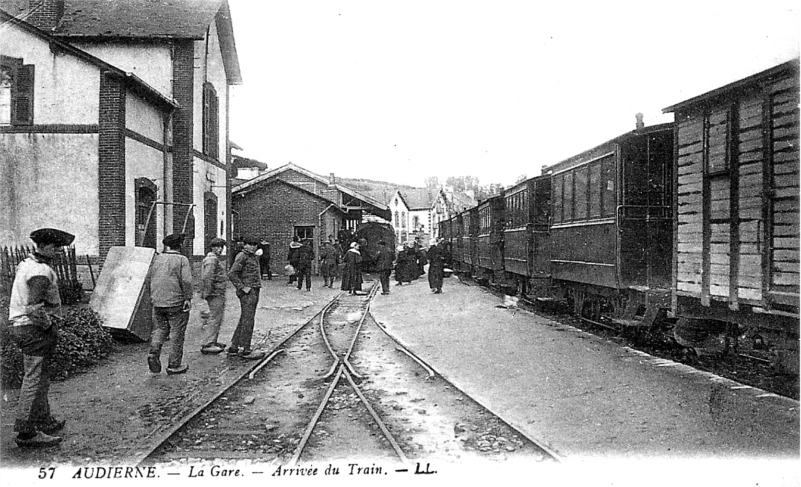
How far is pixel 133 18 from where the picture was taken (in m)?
16.8

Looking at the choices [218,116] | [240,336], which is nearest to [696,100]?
[240,336]

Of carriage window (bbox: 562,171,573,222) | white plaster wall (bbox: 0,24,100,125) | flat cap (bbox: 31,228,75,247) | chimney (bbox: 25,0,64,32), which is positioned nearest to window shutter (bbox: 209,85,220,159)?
chimney (bbox: 25,0,64,32)

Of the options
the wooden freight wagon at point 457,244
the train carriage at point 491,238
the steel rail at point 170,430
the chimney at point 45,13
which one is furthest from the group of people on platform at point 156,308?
the wooden freight wagon at point 457,244

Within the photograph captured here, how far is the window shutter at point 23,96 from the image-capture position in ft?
42.8

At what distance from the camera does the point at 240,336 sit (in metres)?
9.51

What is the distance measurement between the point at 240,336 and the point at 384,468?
5523mm

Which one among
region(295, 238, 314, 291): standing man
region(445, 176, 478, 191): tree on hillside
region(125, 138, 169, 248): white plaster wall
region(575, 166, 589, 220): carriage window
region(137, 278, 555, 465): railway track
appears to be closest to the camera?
region(137, 278, 555, 465): railway track

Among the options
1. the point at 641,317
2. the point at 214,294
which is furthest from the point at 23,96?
the point at 641,317

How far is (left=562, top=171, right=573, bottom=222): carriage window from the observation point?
40.2 ft

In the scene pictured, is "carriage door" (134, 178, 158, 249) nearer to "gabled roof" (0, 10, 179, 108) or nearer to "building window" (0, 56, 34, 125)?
"gabled roof" (0, 10, 179, 108)

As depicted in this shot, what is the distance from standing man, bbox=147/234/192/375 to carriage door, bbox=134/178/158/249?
22.4 feet

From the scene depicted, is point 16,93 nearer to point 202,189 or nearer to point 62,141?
point 62,141

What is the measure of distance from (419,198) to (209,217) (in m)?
68.3

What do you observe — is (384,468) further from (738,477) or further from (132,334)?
(132,334)
